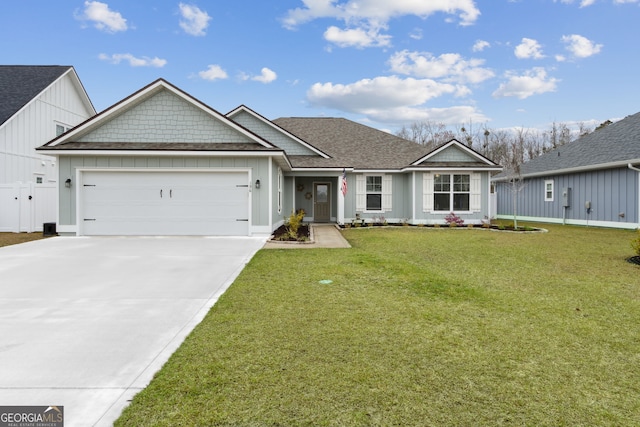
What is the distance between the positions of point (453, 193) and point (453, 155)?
1835 millimetres

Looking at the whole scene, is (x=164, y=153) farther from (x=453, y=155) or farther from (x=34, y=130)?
(x=453, y=155)

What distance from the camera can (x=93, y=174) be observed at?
11.8 m

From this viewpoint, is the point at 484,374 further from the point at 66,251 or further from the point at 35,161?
the point at 35,161

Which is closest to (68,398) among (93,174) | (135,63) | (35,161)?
(93,174)

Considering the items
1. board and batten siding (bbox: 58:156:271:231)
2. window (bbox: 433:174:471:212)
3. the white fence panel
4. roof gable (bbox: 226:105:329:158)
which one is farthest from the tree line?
the white fence panel

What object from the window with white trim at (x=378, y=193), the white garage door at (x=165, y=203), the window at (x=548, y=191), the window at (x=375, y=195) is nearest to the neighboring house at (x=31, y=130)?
the white garage door at (x=165, y=203)

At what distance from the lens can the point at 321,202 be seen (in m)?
18.9

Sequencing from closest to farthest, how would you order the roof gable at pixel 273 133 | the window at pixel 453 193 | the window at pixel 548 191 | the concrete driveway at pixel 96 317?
1. the concrete driveway at pixel 96 317
2. the window at pixel 453 193
3. the roof gable at pixel 273 133
4. the window at pixel 548 191

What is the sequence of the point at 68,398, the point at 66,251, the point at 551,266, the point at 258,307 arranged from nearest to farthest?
the point at 68,398 → the point at 258,307 → the point at 551,266 → the point at 66,251

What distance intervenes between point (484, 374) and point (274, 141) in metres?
16.2

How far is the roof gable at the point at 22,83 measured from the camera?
53.3 ft

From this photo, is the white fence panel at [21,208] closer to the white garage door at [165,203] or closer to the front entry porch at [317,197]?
the white garage door at [165,203]

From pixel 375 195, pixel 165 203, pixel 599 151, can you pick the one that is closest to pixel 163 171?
pixel 165 203

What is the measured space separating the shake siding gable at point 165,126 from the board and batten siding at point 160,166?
2.50 ft
